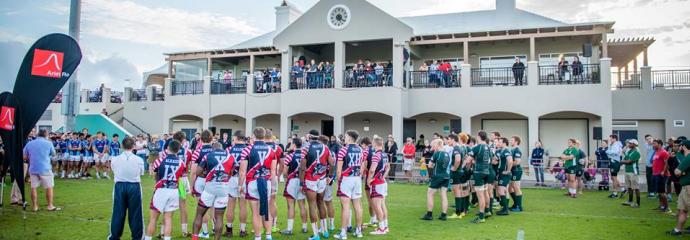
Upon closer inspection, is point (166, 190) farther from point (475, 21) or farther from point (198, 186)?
point (475, 21)

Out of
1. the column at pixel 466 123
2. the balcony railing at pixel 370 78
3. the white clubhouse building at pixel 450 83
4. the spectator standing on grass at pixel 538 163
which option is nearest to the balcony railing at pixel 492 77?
the white clubhouse building at pixel 450 83

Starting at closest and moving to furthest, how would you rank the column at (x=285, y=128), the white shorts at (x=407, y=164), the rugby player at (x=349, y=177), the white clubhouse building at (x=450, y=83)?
the rugby player at (x=349, y=177) < the white shorts at (x=407, y=164) < the white clubhouse building at (x=450, y=83) < the column at (x=285, y=128)

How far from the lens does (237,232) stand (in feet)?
29.9

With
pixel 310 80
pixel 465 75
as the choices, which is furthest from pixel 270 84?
pixel 465 75

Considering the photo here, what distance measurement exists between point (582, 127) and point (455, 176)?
13757 mm

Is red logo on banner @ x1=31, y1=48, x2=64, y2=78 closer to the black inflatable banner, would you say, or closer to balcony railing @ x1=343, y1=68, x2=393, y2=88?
the black inflatable banner

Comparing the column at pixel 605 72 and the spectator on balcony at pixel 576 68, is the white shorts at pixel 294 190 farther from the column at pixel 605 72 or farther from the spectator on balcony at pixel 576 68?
the column at pixel 605 72

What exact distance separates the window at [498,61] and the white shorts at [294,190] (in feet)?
55.4

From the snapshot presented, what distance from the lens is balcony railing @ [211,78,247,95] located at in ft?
85.3

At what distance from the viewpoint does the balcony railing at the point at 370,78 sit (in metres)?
21.9

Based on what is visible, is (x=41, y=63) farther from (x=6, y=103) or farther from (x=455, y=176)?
(x=455, y=176)

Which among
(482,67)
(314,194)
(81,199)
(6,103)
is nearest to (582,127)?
(482,67)

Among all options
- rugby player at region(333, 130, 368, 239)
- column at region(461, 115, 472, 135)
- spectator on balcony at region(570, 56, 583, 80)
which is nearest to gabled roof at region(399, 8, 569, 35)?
spectator on balcony at region(570, 56, 583, 80)

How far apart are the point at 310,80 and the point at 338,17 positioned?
10.5 ft
